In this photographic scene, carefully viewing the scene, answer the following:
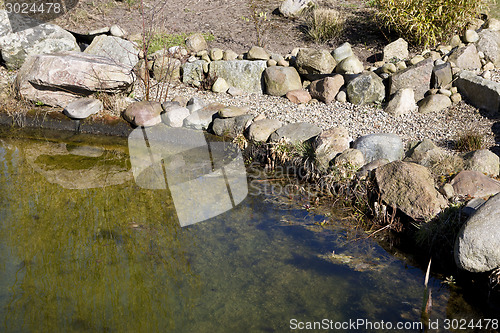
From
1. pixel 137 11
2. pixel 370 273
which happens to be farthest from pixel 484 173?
pixel 137 11

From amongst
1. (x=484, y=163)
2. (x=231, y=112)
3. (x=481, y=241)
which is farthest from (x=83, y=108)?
(x=481, y=241)

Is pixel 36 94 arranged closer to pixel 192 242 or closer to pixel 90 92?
pixel 90 92

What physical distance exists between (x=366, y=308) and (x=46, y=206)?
352 cm

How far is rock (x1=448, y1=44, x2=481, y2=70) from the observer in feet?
21.5

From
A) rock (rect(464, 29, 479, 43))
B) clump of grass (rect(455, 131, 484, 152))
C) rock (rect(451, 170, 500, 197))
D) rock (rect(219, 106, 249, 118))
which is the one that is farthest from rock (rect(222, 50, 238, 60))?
rock (rect(451, 170, 500, 197))

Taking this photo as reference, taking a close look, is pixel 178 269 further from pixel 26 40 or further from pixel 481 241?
pixel 26 40

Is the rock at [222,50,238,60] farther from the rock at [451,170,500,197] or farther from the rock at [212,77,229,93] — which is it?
the rock at [451,170,500,197]

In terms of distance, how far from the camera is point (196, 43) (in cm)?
782

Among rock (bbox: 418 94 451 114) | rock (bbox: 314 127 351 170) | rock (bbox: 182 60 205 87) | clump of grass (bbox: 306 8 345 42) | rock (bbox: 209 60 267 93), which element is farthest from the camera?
clump of grass (bbox: 306 8 345 42)

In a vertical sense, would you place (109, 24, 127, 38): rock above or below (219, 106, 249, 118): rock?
above

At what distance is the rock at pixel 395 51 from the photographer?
704cm

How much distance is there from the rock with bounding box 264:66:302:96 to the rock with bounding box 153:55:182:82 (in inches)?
62.6

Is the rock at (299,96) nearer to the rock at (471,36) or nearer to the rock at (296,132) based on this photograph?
the rock at (296,132)

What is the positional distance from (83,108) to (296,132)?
10.8ft
